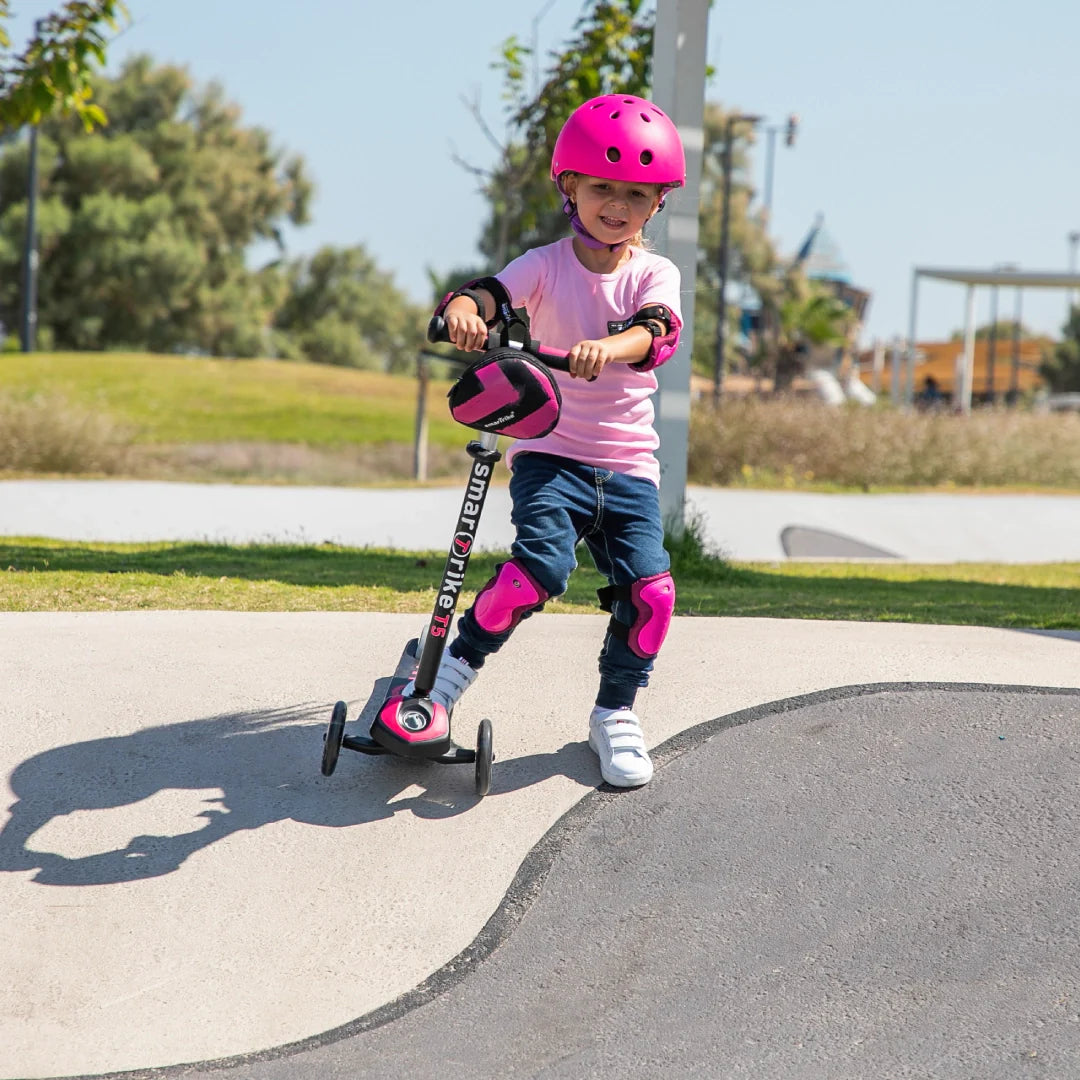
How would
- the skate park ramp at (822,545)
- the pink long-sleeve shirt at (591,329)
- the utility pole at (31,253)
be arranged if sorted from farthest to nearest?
the utility pole at (31,253) → the skate park ramp at (822,545) → the pink long-sleeve shirt at (591,329)

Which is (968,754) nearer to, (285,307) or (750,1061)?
(750,1061)

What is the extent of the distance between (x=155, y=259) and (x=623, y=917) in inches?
1620

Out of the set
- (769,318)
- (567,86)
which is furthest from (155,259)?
(567,86)

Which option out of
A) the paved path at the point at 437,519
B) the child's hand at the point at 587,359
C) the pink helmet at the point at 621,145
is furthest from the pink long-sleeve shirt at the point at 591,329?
the paved path at the point at 437,519

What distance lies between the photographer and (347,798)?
11.9 feet

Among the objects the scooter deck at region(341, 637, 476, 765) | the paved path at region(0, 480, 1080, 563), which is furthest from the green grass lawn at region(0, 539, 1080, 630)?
the paved path at region(0, 480, 1080, 563)

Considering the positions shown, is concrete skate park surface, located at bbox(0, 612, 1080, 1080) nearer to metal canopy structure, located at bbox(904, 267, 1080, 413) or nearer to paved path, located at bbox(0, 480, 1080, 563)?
paved path, located at bbox(0, 480, 1080, 563)

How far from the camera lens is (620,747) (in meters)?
3.71

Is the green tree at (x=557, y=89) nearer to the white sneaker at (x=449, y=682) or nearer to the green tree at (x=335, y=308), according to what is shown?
the white sneaker at (x=449, y=682)

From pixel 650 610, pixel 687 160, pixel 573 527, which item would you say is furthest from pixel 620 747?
pixel 687 160

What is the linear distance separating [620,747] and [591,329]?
1.19m

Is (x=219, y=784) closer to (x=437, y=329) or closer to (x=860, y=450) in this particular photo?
(x=437, y=329)

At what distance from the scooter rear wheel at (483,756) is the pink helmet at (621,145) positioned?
1.51 metres

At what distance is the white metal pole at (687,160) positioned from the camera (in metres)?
7.91
